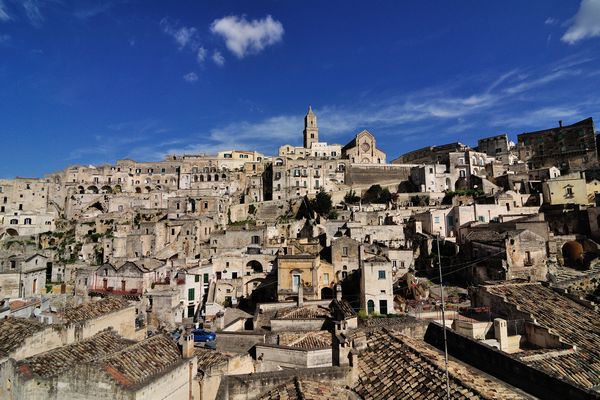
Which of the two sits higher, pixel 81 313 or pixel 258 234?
pixel 258 234

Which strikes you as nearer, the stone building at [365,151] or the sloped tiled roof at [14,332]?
the sloped tiled roof at [14,332]

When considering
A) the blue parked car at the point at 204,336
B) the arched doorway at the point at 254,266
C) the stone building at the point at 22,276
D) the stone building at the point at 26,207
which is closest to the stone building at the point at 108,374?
the blue parked car at the point at 204,336

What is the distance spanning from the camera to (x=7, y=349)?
40.8 feet

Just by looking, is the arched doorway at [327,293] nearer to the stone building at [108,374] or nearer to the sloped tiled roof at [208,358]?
the sloped tiled roof at [208,358]

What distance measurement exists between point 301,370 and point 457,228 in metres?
35.5

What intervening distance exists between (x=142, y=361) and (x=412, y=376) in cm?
747

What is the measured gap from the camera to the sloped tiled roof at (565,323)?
40.7 feet

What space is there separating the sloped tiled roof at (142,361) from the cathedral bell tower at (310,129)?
88.0 meters

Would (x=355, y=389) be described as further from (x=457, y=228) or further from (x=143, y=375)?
(x=457, y=228)

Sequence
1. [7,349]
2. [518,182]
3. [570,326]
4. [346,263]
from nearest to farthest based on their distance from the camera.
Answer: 1. [7,349]
2. [570,326]
3. [346,263]
4. [518,182]

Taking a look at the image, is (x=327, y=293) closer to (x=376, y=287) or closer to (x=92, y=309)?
(x=376, y=287)

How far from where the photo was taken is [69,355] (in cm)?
1209

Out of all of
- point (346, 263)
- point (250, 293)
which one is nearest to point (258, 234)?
point (250, 293)

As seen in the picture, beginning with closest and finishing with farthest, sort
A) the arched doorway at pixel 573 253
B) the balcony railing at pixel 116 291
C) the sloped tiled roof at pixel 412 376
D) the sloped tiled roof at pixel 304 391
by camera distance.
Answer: the sloped tiled roof at pixel 412 376 < the sloped tiled roof at pixel 304 391 < the balcony railing at pixel 116 291 < the arched doorway at pixel 573 253
